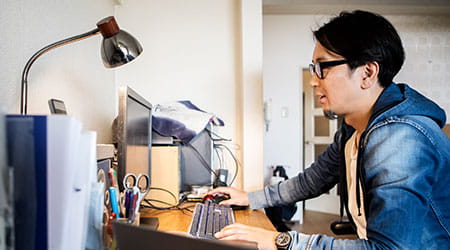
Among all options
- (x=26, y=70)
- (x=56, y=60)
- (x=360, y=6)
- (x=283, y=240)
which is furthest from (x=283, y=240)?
(x=360, y=6)

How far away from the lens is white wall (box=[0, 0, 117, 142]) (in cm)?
72

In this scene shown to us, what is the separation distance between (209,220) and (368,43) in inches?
29.4

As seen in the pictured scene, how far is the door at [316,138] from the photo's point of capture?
13.9ft

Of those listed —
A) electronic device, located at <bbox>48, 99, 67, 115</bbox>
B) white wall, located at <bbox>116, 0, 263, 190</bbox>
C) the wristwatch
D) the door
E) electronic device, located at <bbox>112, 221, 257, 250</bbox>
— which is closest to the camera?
electronic device, located at <bbox>112, 221, 257, 250</bbox>

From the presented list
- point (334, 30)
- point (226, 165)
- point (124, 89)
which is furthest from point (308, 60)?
point (124, 89)

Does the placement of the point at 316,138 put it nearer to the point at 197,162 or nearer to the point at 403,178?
the point at 197,162

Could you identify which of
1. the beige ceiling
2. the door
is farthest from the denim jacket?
the door

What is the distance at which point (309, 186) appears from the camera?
132 cm

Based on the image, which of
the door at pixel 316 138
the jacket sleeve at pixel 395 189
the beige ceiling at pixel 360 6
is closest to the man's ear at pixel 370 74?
the jacket sleeve at pixel 395 189

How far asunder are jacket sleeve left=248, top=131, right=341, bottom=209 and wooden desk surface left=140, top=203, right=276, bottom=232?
0.19ft

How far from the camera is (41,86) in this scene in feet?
2.92

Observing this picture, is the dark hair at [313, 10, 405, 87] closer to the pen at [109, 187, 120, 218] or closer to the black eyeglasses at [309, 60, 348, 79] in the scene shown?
the black eyeglasses at [309, 60, 348, 79]

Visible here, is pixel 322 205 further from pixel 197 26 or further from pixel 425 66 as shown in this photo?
pixel 197 26

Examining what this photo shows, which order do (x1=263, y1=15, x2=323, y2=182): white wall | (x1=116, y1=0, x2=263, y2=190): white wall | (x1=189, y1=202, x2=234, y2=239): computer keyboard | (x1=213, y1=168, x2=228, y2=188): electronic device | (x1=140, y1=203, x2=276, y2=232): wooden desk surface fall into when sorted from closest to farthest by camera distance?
(x1=189, y1=202, x2=234, y2=239): computer keyboard < (x1=140, y1=203, x2=276, y2=232): wooden desk surface < (x1=213, y1=168, x2=228, y2=188): electronic device < (x1=116, y1=0, x2=263, y2=190): white wall < (x1=263, y1=15, x2=323, y2=182): white wall
